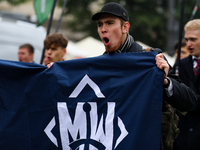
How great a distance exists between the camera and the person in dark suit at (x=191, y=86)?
4222 mm

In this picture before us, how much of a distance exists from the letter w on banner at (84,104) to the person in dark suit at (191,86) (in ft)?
4.40

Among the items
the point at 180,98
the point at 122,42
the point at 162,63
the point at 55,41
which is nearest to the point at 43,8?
the point at 55,41

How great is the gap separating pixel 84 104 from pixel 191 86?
1.63 m

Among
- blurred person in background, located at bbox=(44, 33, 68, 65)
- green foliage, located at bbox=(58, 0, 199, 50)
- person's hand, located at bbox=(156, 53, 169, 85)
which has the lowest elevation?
person's hand, located at bbox=(156, 53, 169, 85)

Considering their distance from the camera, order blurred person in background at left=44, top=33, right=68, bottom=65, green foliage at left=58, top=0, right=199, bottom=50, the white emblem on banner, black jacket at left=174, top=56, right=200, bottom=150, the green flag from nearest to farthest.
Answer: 1. the white emblem on banner
2. black jacket at left=174, top=56, right=200, bottom=150
3. blurred person in background at left=44, top=33, right=68, bottom=65
4. the green flag
5. green foliage at left=58, top=0, right=199, bottom=50

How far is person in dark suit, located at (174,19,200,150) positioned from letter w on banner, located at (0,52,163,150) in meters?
1.34

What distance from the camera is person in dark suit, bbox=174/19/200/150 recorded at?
4222 mm

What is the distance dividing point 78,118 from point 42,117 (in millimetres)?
330

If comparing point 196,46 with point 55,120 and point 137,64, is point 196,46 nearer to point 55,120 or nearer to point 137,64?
point 137,64

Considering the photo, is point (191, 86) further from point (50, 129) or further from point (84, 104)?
point (50, 129)

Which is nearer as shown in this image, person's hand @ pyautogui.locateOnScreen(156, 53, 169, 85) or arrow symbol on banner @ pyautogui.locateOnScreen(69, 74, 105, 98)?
person's hand @ pyautogui.locateOnScreen(156, 53, 169, 85)

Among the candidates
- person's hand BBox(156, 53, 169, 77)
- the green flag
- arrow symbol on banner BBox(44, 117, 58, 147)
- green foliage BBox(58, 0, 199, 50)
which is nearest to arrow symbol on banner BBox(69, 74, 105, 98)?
arrow symbol on banner BBox(44, 117, 58, 147)

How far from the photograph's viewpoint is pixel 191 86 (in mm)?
4367

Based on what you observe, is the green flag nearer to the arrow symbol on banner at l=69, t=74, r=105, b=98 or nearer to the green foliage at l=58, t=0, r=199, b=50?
the arrow symbol on banner at l=69, t=74, r=105, b=98
